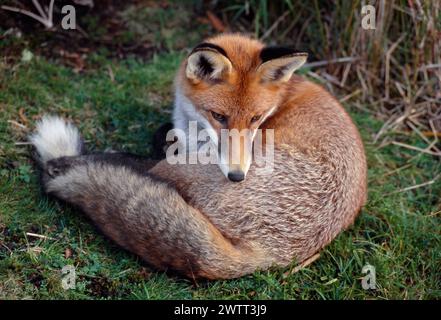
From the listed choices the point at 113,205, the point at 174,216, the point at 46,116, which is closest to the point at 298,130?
the point at 174,216

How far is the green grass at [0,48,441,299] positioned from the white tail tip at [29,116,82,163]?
0.19m

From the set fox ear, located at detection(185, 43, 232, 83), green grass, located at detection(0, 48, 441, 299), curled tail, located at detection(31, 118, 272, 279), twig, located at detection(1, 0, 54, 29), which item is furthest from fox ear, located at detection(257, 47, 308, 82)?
twig, located at detection(1, 0, 54, 29)

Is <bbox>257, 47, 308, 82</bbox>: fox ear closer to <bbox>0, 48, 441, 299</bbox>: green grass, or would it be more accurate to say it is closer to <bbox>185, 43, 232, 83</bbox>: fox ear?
<bbox>185, 43, 232, 83</bbox>: fox ear

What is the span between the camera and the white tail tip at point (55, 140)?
3660mm

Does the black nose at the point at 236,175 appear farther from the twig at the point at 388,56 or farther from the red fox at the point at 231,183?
the twig at the point at 388,56

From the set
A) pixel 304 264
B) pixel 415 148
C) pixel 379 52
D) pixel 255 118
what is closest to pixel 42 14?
pixel 255 118

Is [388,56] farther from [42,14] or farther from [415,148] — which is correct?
[42,14]

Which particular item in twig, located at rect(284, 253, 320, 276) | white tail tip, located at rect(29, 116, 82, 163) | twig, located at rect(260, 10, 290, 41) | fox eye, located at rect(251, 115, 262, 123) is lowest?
twig, located at rect(284, 253, 320, 276)

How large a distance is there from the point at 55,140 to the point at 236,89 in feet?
4.41

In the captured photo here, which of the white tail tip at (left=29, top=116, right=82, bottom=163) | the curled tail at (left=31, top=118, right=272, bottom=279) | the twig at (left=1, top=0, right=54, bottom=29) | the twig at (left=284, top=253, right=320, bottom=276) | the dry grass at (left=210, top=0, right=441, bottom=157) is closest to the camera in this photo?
the curled tail at (left=31, top=118, right=272, bottom=279)

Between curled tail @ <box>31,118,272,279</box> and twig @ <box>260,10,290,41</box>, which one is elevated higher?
twig @ <box>260,10,290,41</box>

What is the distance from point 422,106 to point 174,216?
3024 mm

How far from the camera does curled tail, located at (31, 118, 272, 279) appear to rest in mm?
2904

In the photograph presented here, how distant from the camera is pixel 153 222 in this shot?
2.93m
